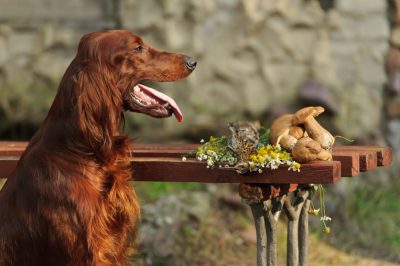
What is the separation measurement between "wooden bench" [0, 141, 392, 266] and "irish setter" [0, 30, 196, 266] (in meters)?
0.25

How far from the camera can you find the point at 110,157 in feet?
12.6

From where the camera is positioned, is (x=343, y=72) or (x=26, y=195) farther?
(x=343, y=72)

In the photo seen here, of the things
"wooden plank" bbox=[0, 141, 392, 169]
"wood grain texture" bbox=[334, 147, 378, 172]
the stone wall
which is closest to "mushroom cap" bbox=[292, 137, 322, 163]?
"wooden plank" bbox=[0, 141, 392, 169]

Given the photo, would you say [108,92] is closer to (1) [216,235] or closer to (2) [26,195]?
(2) [26,195]

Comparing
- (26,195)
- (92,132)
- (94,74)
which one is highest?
(94,74)

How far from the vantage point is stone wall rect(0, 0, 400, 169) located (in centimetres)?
725

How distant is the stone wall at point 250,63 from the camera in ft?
23.8

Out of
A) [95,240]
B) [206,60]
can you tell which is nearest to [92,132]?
[95,240]

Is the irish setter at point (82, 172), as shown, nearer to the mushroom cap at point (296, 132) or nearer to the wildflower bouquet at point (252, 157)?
the wildflower bouquet at point (252, 157)

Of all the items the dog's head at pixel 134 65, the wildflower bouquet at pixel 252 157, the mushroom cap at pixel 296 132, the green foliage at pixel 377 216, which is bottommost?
the green foliage at pixel 377 216

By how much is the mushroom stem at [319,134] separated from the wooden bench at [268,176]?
80mm

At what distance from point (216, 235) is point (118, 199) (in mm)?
2784

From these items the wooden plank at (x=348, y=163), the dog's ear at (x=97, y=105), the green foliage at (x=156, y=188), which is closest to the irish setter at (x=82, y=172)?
the dog's ear at (x=97, y=105)

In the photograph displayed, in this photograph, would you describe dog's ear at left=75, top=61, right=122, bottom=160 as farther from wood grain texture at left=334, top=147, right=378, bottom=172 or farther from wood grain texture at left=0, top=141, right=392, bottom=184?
wood grain texture at left=334, top=147, right=378, bottom=172
